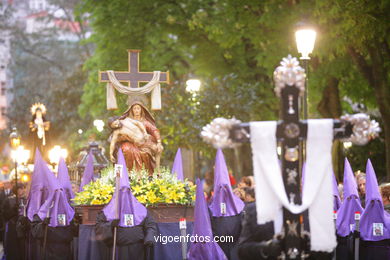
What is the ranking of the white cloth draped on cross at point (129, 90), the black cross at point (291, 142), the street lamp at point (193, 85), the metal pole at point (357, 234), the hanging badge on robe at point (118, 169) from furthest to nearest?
the street lamp at point (193, 85), the white cloth draped on cross at point (129, 90), the hanging badge on robe at point (118, 169), the metal pole at point (357, 234), the black cross at point (291, 142)

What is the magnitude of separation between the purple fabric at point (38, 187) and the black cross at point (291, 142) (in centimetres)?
676

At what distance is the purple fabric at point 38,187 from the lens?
13.4 m

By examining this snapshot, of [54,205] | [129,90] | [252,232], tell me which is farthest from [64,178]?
[252,232]

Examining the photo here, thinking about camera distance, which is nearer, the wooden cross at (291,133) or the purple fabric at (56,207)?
the wooden cross at (291,133)

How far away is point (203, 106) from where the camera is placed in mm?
29484

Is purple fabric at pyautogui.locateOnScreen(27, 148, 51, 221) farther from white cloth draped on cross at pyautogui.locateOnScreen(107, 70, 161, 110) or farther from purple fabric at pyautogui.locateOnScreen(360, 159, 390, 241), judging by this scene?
purple fabric at pyautogui.locateOnScreen(360, 159, 390, 241)

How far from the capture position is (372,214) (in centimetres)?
1130

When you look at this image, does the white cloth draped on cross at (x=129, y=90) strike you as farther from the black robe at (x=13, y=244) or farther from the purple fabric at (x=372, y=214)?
the purple fabric at (x=372, y=214)

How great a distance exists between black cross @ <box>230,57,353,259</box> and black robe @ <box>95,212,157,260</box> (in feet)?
15.8

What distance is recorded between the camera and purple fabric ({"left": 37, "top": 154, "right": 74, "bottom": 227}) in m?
13.2

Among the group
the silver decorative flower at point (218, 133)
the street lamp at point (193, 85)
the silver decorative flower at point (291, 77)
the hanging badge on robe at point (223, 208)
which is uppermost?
the street lamp at point (193, 85)

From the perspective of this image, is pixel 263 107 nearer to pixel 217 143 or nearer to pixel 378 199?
pixel 378 199

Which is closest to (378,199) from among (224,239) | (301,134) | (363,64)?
(224,239)

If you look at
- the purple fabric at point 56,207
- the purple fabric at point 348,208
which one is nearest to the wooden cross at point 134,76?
the purple fabric at point 56,207
